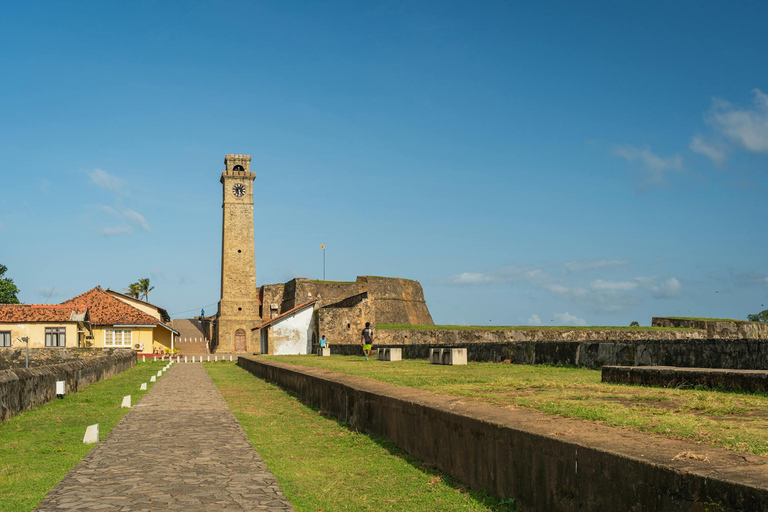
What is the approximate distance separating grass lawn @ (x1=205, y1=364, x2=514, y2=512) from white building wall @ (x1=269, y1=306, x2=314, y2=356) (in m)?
36.3

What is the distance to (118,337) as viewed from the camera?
51719mm

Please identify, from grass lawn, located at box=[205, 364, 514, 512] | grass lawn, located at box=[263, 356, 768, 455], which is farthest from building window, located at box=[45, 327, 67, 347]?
grass lawn, located at box=[263, 356, 768, 455]

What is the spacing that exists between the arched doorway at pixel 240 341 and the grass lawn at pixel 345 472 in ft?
195

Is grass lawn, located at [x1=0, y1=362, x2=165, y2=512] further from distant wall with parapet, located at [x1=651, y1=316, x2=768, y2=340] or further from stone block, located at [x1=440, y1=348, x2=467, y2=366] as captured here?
distant wall with parapet, located at [x1=651, y1=316, x2=768, y2=340]

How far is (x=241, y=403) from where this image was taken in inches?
576

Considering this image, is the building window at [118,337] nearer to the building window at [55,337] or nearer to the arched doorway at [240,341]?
the building window at [55,337]

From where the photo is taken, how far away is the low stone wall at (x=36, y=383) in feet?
37.4

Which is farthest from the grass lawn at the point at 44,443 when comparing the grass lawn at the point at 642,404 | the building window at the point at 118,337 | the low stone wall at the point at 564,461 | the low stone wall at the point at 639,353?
the building window at the point at 118,337

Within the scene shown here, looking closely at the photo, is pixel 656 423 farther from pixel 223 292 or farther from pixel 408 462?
pixel 223 292

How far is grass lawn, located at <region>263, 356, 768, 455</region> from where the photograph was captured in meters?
4.58

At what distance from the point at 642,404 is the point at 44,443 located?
7.43m

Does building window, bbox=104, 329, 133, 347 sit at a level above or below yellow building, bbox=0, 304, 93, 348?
below

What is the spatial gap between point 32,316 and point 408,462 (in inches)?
1758

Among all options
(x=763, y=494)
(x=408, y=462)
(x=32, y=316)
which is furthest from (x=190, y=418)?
(x=32, y=316)
